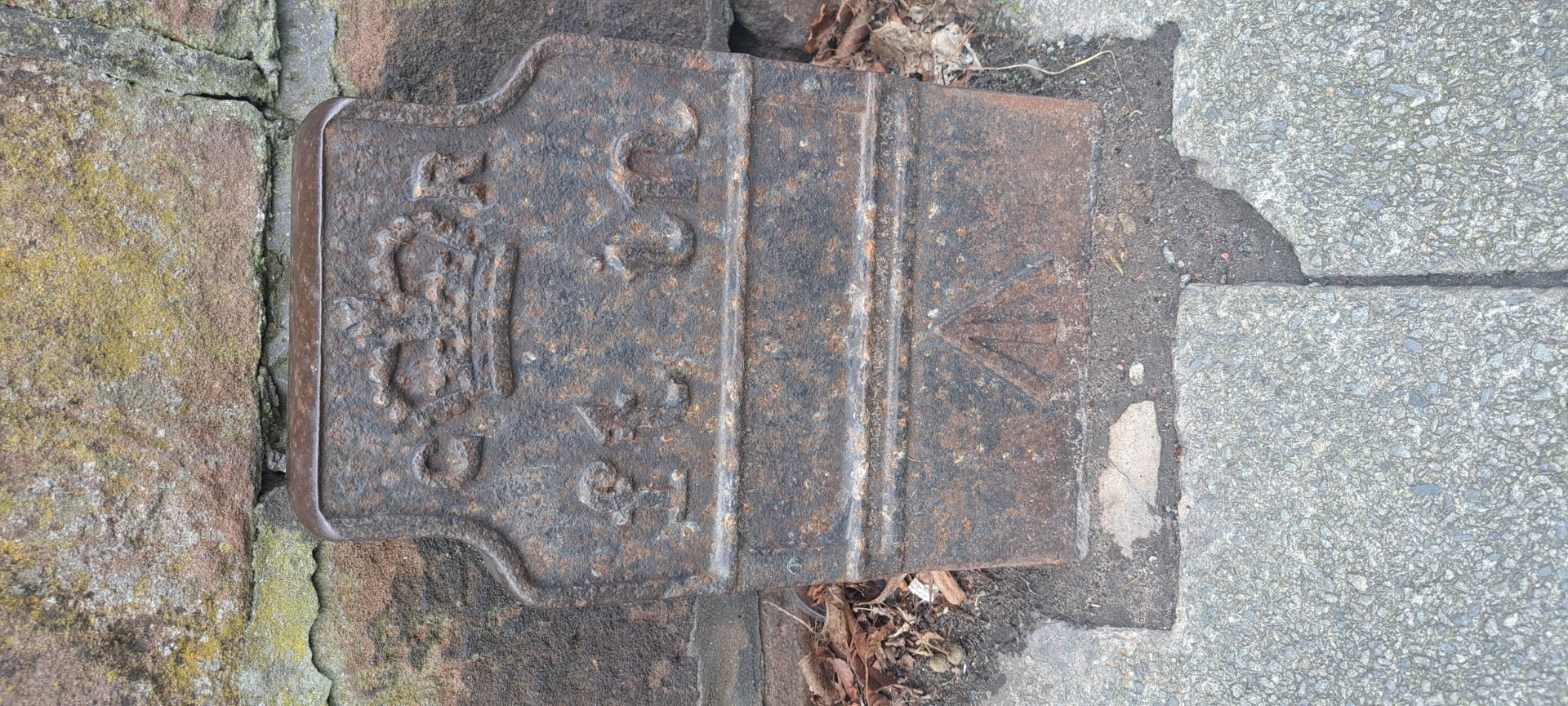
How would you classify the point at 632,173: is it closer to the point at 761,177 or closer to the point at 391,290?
the point at 761,177

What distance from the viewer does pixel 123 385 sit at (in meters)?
1.53

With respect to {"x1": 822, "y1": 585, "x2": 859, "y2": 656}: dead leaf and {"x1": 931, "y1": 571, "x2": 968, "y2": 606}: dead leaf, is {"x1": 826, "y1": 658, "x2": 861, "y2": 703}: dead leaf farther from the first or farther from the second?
{"x1": 931, "y1": 571, "x2": 968, "y2": 606}: dead leaf

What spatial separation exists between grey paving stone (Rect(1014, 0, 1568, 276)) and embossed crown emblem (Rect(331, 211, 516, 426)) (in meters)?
1.39

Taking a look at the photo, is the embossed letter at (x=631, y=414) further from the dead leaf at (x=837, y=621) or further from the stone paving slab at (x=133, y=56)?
the dead leaf at (x=837, y=621)

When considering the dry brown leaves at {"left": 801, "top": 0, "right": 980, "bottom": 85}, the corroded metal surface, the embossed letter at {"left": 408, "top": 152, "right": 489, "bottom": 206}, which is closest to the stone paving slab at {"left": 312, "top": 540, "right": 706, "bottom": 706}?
the corroded metal surface

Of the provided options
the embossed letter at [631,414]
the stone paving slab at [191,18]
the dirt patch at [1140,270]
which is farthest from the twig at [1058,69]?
the stone paving slab at [191,18]

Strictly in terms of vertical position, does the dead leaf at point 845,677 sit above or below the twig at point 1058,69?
below

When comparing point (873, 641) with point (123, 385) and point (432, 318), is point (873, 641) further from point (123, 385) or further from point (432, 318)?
point (123, 385)

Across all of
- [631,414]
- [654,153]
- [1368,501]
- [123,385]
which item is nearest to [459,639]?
[631,414]

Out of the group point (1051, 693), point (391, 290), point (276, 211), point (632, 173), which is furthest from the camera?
point (1051, 693)

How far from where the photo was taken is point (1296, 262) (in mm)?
1744

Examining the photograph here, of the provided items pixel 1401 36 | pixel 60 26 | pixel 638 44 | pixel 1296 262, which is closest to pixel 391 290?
pixel 638 44

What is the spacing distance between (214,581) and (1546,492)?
7.26 ft

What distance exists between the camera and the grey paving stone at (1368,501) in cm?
146
